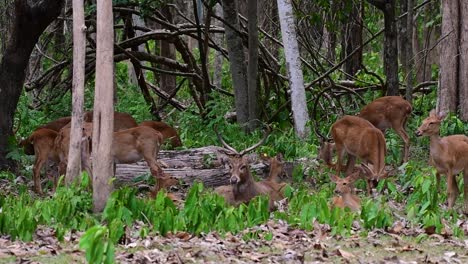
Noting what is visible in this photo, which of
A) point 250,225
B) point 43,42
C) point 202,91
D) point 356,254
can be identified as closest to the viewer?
point 356,254

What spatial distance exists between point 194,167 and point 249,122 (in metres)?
3.33

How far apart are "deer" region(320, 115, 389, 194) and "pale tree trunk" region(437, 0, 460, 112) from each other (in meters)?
2.80

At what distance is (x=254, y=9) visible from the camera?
1628 cm

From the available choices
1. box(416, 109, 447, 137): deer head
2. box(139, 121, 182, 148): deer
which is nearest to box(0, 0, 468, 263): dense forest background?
box(416, 109, 447, 137): deer head

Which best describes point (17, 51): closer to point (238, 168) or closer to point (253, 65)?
point (238, 168)

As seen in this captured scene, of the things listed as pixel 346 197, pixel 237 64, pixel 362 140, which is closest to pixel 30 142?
pixel 362 140

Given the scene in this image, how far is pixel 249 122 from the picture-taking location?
16.8m

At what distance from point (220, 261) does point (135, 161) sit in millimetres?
5550

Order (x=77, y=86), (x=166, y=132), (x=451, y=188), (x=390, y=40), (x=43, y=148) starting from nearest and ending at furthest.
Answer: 1. (x=77, y=86)
2. (x=451, y=188)
3. (x=43, y=148)
4. (x=166, y=132)
5. (x=390, y=40)

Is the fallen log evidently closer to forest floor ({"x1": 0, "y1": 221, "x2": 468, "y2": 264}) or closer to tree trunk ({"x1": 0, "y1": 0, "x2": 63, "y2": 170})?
tree trunk ({"x1": 0, "y1": 0, "x2": 63, "y2": 170})

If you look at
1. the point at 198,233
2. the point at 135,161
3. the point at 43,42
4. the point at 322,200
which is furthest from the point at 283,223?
the point at 43,42

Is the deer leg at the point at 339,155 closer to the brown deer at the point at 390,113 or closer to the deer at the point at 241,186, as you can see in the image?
the brown deer at the point at 390,113

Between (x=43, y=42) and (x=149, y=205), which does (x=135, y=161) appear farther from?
(x=43, y=42)

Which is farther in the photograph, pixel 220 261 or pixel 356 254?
pixel 356 254
